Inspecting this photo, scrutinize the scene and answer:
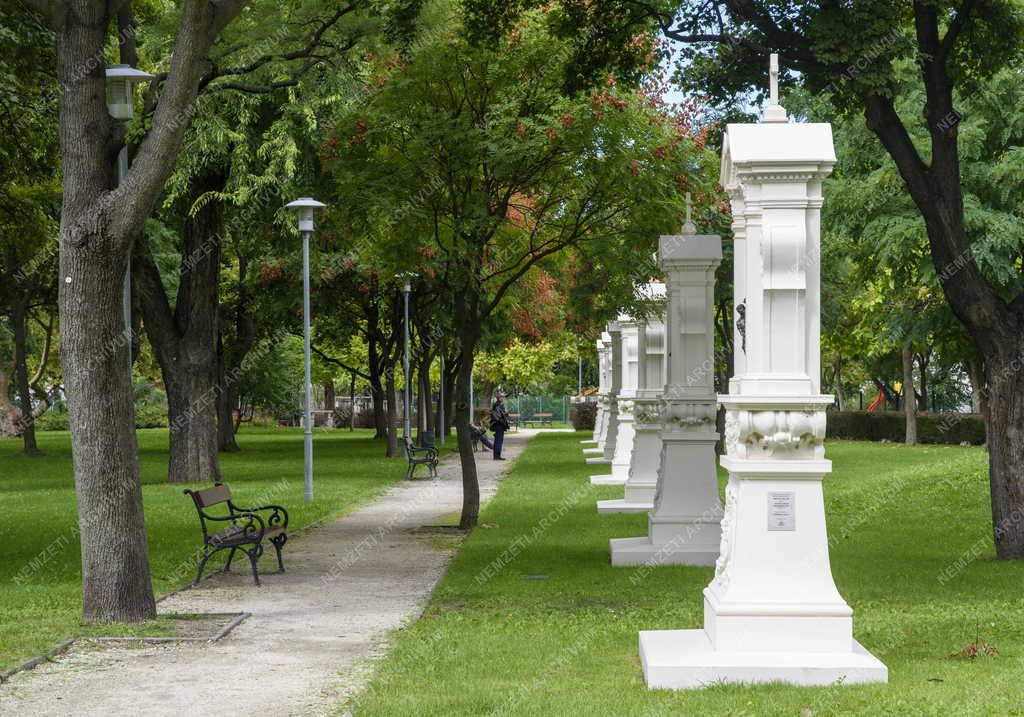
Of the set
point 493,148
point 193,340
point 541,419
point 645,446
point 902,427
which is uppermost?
point 493,148

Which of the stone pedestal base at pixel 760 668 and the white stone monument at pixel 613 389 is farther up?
the white stone monument at pixel 613 389

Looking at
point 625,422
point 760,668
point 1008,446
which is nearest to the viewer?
point 760,668

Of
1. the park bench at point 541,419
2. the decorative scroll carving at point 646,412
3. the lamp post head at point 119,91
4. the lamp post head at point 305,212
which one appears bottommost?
the park bench at point 541,419

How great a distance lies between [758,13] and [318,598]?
7364mm

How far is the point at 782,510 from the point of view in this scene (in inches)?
334

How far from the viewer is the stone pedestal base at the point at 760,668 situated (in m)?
8.12

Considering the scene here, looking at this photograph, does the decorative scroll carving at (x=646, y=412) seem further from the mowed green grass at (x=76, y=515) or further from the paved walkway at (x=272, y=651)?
the paved walkway at (x=272, y=651)

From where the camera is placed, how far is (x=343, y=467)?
33.6 metres

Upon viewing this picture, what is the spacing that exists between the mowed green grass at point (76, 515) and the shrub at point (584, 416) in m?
21.2

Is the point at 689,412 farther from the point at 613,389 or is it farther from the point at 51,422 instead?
the point at 51,422

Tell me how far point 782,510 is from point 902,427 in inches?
1631

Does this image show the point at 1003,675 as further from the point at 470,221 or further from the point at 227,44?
the point at 227,44

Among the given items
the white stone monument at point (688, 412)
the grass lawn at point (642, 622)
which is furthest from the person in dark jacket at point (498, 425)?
the white stone monument at point (688, 412)

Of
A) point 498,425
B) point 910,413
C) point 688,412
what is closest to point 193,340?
point 498,425
